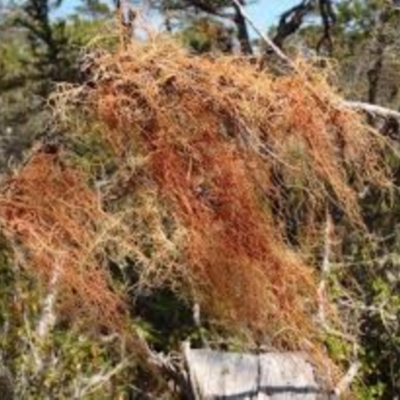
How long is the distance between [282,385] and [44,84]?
14.9 ft

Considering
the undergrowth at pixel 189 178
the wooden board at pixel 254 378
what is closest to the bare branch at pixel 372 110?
the undergrowth at pixel 189 178

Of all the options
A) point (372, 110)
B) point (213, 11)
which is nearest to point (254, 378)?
point (372, 110)

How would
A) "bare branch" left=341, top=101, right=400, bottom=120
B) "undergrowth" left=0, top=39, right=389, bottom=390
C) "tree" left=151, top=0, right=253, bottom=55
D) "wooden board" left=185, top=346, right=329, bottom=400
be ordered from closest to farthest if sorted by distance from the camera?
1. "undergrowth" left=0, top=39, right=389, bottom=390
2. "bare branch" left=341, top=101, right=400, bottom=120
3. "wooden board" left=185, top=346, right=329, bottom=400
4. "tree" left=151, top=0, right=253, bottom=55

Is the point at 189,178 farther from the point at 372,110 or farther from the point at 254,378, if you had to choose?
the point at 254,378

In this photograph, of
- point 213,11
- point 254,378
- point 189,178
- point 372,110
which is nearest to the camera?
point 189,178

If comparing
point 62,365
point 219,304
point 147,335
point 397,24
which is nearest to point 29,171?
point 219,304

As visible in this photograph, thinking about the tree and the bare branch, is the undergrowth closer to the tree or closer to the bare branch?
the bare branch

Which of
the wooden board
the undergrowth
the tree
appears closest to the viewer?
the undergrowth

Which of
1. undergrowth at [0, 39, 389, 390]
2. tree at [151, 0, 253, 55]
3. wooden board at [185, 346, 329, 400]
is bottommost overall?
wooden board at [185, 346, 329, 400]

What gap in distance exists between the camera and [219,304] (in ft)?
13.0

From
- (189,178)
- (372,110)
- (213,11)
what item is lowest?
(189,178)

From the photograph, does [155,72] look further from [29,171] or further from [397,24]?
[397,24]

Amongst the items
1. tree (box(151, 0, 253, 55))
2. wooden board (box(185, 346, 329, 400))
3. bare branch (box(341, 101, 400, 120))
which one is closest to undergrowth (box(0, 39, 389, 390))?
bare branch (box(341, 101, 400, 120))

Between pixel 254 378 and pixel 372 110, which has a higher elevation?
pixel 372 110
